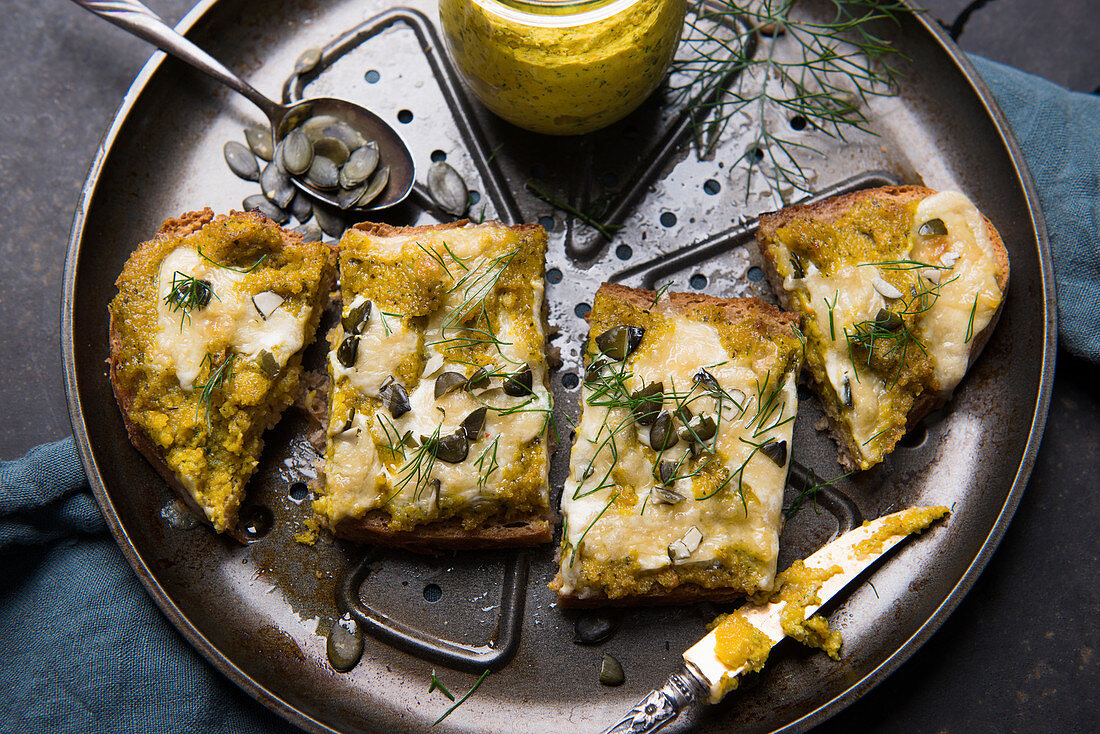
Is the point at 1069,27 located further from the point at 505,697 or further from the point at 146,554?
the point at 146,554

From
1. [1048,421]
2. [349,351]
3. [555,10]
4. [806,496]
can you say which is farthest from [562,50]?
[1048,421]

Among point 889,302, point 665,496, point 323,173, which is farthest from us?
point 323,173

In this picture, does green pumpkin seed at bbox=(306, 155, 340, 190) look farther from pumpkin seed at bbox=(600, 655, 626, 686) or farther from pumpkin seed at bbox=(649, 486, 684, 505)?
pumpkin seed at bbox=(600, 655, 626, 686)

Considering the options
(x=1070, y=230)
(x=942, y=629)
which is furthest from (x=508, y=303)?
(x=1070, y=230)

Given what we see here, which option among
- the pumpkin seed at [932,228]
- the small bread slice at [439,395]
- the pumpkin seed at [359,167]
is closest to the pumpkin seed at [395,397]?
the small bread slice at [439,395]

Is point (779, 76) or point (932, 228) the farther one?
point (779, 76)

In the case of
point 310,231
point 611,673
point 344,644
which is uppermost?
point 310,231

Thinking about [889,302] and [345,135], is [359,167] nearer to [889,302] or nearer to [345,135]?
[345,135]

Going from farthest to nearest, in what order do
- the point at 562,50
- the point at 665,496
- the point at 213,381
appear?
the point at 213,381
the point at 665,496
the point at 562,50
